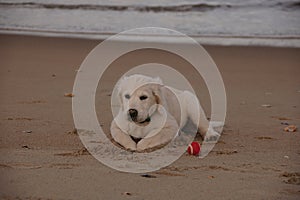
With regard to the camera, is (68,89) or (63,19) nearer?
(68,89)

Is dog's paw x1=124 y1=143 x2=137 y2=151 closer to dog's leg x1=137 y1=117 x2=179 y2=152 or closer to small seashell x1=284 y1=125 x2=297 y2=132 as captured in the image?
dog's leg x1=137 y1=117 x2=179 y2=152

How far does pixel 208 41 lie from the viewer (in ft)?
35.7

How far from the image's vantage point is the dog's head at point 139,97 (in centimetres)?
392

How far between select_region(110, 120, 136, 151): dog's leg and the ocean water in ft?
22.7

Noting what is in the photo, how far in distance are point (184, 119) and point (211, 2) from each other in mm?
9601

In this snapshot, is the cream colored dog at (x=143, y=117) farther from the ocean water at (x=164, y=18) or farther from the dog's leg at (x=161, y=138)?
the ocean water at (x=164, y=18)

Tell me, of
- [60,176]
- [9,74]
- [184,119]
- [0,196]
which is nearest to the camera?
[0,196]

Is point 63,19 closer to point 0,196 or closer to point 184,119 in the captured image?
point 184,119

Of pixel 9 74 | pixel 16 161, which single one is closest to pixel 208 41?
pixel 9 74

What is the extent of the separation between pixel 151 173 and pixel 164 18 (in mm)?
Result: 9942

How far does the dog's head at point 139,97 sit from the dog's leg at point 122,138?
0.43 ft

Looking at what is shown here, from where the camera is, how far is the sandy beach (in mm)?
3037

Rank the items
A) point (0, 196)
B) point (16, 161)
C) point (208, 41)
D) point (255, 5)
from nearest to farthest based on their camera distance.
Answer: point (0, 196) < point (16, 161) < point (208, 41) < point (255, 5)

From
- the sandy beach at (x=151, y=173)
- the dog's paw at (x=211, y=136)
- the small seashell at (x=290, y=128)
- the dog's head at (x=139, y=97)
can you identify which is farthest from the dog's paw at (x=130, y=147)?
the small seashell at (x=290, y=128)
